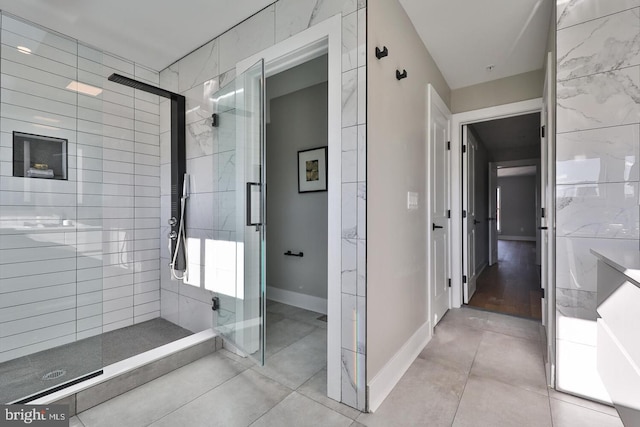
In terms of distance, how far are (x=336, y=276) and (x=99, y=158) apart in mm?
2180

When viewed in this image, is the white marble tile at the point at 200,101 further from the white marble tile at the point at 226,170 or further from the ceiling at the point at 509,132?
the ceiling at the point at 509,132

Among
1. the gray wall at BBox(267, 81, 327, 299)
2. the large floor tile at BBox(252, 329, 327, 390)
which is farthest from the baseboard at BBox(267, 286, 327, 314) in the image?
the large floor tile at BBox(252, 329, 327, 390)

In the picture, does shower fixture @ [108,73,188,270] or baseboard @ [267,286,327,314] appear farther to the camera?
baseboard @ [267,286,327,314]

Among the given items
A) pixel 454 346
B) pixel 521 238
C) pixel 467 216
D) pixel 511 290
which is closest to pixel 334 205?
pixel 454 346

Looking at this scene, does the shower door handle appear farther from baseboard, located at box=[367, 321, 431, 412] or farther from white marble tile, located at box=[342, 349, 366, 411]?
baseboard, located at box=[367, 321, 431, 412]

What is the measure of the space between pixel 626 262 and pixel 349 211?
1.12m

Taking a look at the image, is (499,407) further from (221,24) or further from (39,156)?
(39,156)

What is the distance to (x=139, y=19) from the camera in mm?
2191

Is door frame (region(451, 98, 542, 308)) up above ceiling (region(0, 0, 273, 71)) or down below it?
below

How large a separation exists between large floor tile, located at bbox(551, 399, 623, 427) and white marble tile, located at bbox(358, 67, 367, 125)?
1.90 m

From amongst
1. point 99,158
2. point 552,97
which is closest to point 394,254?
point 552,97

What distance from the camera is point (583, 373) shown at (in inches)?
66.9

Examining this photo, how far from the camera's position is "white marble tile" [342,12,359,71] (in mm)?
1633

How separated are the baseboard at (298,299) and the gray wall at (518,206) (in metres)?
10.5
